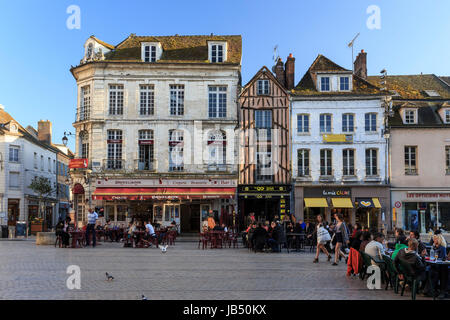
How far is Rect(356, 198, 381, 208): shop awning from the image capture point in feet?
90.4

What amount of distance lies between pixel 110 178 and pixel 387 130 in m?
16.6

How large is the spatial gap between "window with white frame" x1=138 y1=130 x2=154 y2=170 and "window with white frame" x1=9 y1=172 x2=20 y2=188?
13.7 meters

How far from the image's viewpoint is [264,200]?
28625mm

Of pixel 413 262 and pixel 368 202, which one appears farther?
pixel 368 202

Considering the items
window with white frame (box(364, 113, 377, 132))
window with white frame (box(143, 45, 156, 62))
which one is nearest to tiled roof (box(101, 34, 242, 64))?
window with white frame (box(143, 45, 156, 62))

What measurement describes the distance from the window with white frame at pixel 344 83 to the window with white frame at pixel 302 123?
2772 millimetres

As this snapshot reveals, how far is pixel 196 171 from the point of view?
27734 millimetres

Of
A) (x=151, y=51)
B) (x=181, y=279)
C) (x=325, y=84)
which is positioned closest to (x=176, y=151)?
(x=151, y=51)

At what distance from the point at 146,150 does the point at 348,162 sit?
39.7ft

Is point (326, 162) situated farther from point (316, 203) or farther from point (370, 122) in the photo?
point (370, 122)

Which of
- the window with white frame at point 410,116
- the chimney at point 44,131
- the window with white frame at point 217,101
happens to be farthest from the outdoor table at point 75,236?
the chimney at point 44,131
